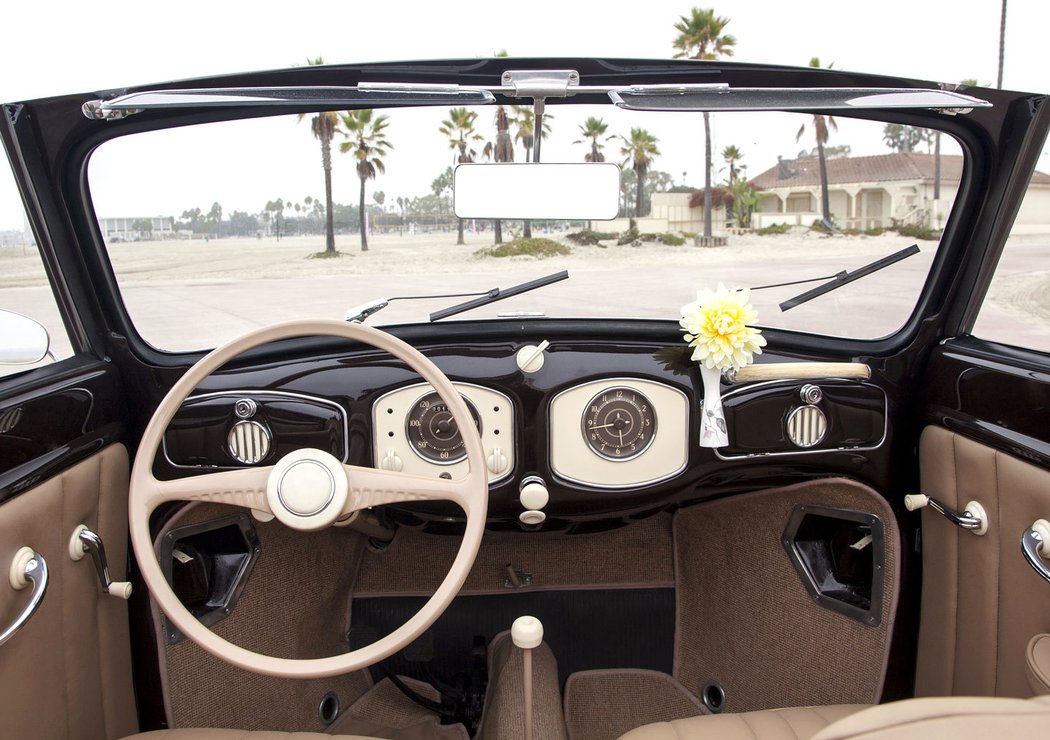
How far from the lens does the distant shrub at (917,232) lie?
2100 mm

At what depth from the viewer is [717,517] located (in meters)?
2.72

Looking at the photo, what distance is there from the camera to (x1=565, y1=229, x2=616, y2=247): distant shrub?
6.49ft

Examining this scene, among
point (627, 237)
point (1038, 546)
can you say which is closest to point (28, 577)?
point (627, 237)

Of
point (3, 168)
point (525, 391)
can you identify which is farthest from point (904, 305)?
point (3, 168)

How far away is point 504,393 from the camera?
213 centimetres

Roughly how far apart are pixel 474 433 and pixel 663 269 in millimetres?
924

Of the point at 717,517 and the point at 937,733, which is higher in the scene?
the point at 937,733

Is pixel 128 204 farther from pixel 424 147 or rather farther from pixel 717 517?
pixel 717 517

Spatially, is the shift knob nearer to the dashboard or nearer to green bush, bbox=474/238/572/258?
A: the dashboard

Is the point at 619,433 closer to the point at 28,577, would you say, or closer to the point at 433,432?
the point at 433,432

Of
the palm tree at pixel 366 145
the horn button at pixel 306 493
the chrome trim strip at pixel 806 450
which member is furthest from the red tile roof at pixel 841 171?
the horn button at pixel 306 493

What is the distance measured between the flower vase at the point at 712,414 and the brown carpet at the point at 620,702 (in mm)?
1076

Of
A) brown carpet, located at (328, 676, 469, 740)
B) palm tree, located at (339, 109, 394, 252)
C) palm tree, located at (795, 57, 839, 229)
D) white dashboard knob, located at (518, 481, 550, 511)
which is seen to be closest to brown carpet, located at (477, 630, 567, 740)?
brown carpet, located at (328, 676, 469, 740)

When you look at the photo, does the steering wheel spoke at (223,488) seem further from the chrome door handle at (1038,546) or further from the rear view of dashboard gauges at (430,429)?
the chrome door handle at (1038,546)
